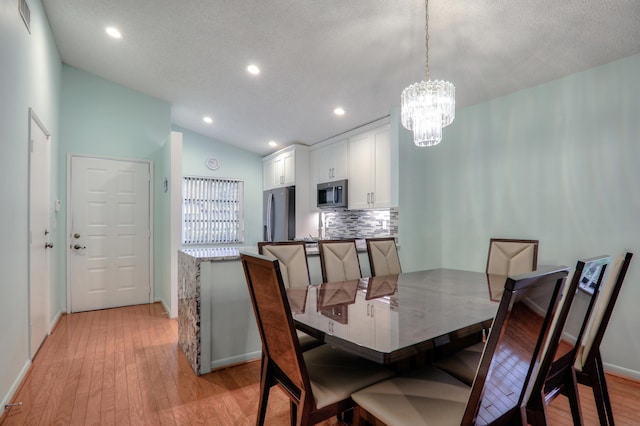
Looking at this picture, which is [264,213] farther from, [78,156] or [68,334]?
[68,334]

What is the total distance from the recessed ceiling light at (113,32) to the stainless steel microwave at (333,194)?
302 cm

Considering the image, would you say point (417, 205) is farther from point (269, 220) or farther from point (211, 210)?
point (211, 210)

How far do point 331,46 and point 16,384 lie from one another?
343 centimetres

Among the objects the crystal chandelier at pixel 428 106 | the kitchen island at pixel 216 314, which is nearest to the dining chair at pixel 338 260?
the kitchen island at pixel 216 314

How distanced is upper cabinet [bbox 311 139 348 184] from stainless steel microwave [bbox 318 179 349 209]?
109 millimetres

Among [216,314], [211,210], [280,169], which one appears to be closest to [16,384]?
[216,314]

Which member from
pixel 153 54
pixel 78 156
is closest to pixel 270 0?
pixel 153 54

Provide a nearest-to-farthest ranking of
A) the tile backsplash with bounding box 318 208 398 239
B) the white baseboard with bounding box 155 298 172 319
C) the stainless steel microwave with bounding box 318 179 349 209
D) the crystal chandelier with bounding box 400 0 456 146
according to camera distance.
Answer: the crystal chandelier with bounding box 400 0 456 146 → the white baseboard with bounding box 155 298 172 319 → the tile backsplash with bounding box 318 208 398 239 → the stainless steel microwave with bounding box 318 179 349 209

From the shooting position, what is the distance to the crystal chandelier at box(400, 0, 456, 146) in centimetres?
212

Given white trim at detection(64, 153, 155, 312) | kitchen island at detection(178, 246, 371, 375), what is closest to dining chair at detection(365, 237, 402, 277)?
kitchen island at detection(178, 246, 371, 375)

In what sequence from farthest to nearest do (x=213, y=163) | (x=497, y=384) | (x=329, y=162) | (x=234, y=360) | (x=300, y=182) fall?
1. (x=213, y=163)
2. (x=300, y=182)
3. (x=329, y=162)
4. (x=234, y=360)
5. (x=497, y=384)

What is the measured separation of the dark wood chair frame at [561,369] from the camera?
1.20 m

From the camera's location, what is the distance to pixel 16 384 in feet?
7.07

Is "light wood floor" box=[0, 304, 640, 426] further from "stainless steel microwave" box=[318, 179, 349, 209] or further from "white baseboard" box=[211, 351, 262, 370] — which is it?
"stainless steel microwave" box=[318, 179, 349, 209]
